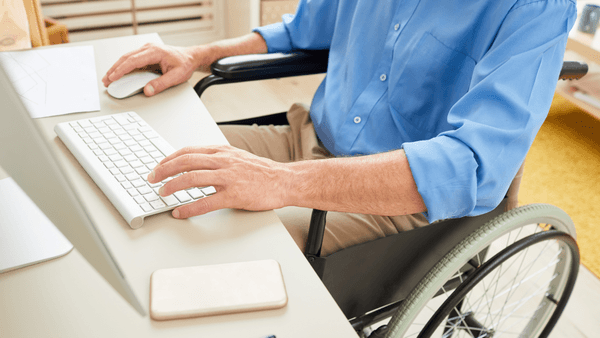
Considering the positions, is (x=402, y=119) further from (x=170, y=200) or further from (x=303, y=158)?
(x=170, y=200)

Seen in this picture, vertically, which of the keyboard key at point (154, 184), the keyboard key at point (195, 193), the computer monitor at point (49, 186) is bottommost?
the keyboard key at point (195, 193)

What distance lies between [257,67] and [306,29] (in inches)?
8.6

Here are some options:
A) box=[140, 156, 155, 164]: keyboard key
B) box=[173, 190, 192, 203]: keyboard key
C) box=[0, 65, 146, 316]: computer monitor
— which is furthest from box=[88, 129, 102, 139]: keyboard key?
box=[0, 65, 146, 316]: computer monitor

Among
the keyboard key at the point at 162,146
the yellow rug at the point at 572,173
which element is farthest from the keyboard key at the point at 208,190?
the yellow rug at the point at 572,173

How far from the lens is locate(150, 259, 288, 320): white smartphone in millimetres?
471

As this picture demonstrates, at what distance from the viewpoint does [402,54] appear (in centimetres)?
92

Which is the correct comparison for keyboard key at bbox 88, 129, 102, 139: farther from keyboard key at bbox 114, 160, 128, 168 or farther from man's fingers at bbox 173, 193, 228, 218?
man's fingers at bbox 173, 193, 228, 218

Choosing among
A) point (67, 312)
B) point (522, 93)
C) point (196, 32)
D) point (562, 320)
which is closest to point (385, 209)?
point (522, 93)

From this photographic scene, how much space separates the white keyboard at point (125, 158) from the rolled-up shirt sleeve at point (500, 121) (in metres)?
0.33

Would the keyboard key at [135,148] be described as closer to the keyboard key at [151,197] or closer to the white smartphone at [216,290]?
the keyboard key at [151,197]

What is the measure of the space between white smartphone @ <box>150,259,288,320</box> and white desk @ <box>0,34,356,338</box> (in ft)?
0.03

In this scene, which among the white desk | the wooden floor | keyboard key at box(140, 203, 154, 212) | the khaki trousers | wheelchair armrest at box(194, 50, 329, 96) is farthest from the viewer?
the wooden floor

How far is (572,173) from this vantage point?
1.99m

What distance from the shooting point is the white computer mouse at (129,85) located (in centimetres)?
87
